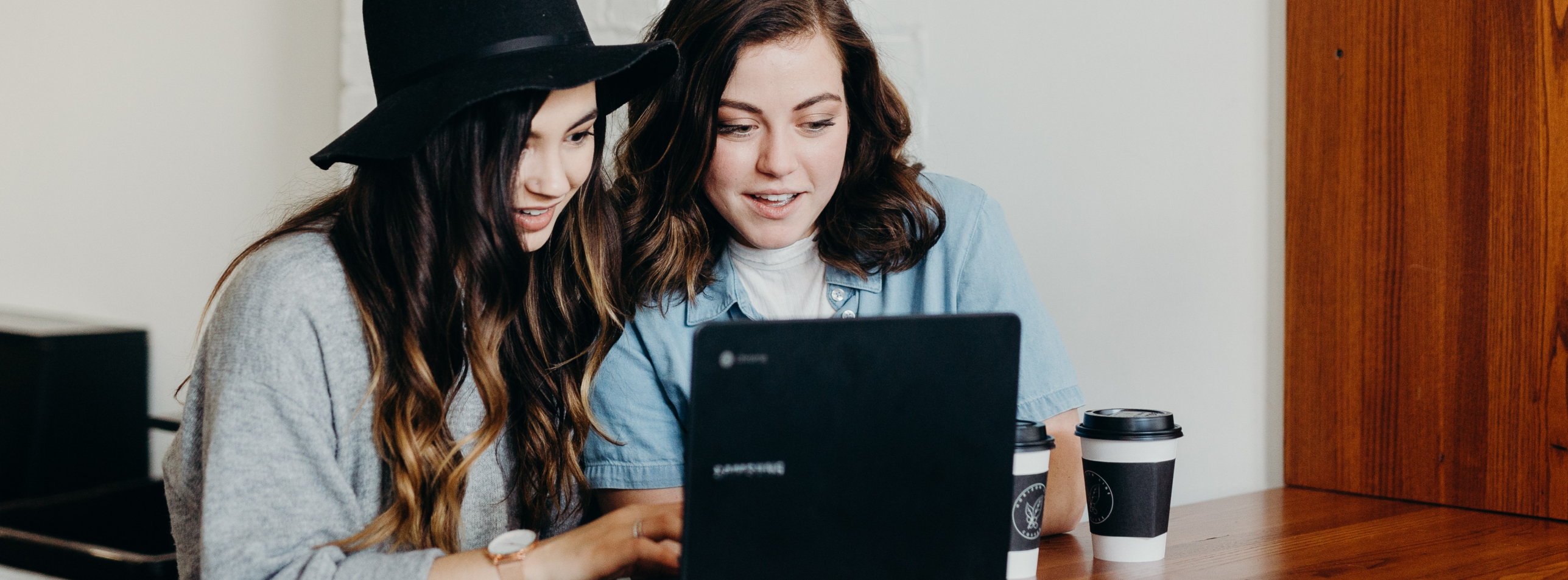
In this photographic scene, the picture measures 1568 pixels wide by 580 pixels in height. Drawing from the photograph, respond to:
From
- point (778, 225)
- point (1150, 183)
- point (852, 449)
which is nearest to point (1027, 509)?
point (852, 449)

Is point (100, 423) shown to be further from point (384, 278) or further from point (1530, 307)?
point (1530, 307)

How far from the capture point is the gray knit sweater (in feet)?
2.72

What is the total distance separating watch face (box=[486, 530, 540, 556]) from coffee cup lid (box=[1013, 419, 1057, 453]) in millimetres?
394

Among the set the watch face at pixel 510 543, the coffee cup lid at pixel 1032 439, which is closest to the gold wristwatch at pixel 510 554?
the watch face at pixel 510 543

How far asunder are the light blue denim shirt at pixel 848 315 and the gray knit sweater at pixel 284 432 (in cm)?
31

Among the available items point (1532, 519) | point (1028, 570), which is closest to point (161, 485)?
point (1028, 570)

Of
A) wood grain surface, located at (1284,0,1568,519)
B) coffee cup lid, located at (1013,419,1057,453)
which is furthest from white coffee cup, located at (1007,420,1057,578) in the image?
wood grain surface, located at (1284,0,1568,519)

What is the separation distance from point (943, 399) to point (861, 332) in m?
0.07

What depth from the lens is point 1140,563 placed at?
969 millimetres

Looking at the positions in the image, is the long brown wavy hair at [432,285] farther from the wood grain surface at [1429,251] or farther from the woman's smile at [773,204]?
the wood grain surface at [1429,251]

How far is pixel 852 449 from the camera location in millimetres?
630

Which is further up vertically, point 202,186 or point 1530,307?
point 202,186

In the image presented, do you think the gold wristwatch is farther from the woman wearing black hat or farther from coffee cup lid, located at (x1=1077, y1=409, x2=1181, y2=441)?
coffee cup lid, located at (x1=1077, y1=409, x2=1181, y2=441)

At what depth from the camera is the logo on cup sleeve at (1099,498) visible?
959 millimetres
